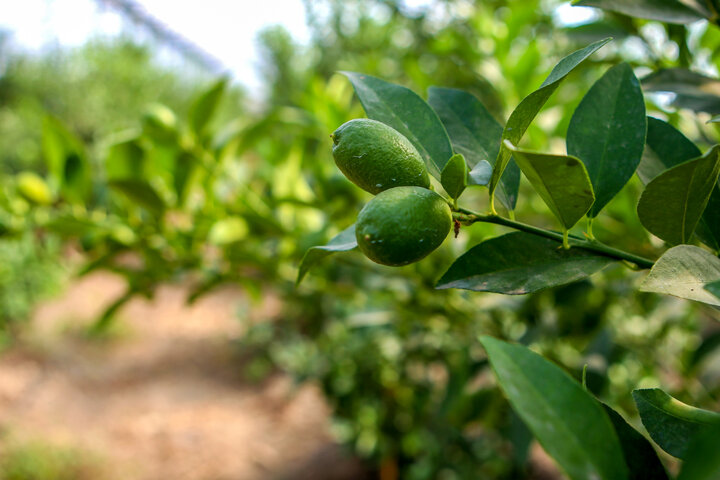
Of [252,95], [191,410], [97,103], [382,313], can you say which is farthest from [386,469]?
[252,95]

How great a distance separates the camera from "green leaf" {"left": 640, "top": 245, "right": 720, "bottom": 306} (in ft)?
0.56

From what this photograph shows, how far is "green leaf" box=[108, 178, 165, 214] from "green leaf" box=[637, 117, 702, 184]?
1.34 ft

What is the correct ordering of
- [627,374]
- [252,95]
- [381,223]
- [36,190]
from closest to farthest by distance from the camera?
[381,223], [36,190], [627,374], [252,95]

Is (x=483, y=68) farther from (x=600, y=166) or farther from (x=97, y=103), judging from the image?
(x=97, y=103)

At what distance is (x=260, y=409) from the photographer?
2.66 m

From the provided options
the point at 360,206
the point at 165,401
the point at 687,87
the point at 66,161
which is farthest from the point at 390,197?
the point at 165,401

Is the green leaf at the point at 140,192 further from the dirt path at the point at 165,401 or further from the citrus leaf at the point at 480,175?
the dirt path at the point at 165,401

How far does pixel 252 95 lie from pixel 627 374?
6587 millimetres

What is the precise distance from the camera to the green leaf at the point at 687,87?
0.96ft

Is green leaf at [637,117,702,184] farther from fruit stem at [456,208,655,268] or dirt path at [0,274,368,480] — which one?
dirt path at [0,274,368,480]

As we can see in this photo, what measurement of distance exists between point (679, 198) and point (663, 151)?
0.19 feet

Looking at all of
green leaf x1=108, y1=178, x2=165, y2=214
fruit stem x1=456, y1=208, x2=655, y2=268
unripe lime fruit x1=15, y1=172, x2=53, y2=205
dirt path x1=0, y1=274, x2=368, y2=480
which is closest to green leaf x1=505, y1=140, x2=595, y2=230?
fruit stem x1=456, y1=208, x2=655, y2=268

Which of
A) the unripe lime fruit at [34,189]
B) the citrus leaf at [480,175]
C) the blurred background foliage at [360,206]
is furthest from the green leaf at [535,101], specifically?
the unripe lime fruit at [34,189]

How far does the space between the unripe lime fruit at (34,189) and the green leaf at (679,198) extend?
0.58 m
